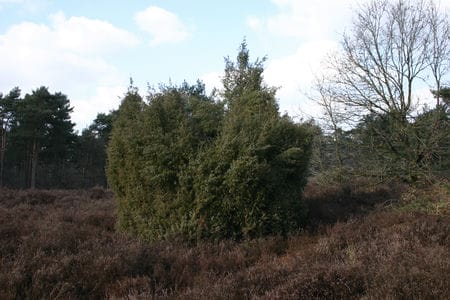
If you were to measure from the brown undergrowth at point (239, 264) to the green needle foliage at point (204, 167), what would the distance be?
599mm

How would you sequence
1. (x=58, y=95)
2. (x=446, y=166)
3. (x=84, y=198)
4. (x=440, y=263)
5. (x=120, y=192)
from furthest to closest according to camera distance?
1. (x=58, y=95)
2. (x=84, y=198)
3. (x=446, y=166)
4. (x=120, y=192)
5. (x=440, y=263)

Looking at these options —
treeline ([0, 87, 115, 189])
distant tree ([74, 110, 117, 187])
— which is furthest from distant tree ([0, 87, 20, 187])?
distant tree ([74, 110, 117, 187])

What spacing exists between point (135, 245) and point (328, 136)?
973 cm

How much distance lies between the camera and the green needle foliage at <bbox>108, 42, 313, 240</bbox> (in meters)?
8.98

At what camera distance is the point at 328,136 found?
51.2 ft

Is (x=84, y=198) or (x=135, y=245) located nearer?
(x=135, y=245)

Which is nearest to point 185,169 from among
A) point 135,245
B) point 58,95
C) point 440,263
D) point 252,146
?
point 252,146

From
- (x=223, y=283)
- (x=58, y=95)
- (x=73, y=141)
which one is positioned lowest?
(x=223, y=283)

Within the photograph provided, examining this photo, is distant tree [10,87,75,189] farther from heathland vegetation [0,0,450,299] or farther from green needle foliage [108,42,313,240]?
green needle foliage [108,42,313,240]

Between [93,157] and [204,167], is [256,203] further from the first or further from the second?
[93,157]

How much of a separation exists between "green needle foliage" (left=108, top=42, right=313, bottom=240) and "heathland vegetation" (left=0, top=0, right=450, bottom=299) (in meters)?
0.03

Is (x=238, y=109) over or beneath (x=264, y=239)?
over

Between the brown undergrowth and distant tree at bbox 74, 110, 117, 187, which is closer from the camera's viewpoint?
the brown undergrowth

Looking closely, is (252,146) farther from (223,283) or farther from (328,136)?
(328,136)
